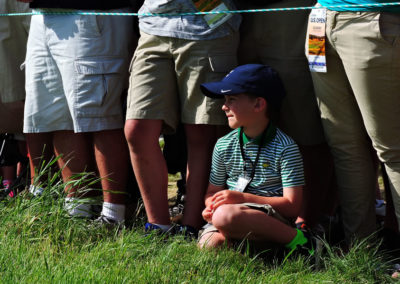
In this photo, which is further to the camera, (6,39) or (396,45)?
(6,39)

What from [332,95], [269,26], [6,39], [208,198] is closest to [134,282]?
[208,198]

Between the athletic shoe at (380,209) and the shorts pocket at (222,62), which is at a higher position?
the shorts pocket at (222,62)

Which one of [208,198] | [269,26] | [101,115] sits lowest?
[208,198]

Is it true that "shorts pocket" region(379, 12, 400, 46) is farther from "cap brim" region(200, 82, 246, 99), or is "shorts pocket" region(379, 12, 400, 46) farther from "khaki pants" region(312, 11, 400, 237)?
"cap brim" region(200, 82, 246, 99)

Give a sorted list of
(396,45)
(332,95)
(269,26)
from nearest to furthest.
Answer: (396,45)
(332,95)
(269,26)

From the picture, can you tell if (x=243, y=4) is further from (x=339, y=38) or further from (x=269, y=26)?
(x=339, y=38)

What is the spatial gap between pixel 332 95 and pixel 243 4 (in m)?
0.77

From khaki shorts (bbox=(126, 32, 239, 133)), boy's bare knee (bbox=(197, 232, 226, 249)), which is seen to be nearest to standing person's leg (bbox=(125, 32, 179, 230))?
khaki shorts (bbox=(126, 32, 239, 133))

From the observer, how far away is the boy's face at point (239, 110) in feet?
12.3

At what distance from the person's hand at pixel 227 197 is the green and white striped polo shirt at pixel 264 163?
14 centimetres

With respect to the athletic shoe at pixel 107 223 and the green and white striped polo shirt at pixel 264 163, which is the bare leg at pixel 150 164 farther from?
the green and white striped polo shirt at pixel 264 163

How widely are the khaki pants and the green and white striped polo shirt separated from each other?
273 mm

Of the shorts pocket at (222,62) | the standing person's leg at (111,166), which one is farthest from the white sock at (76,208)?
the shorts pocket at (222,62)

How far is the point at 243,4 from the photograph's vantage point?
4.08m
